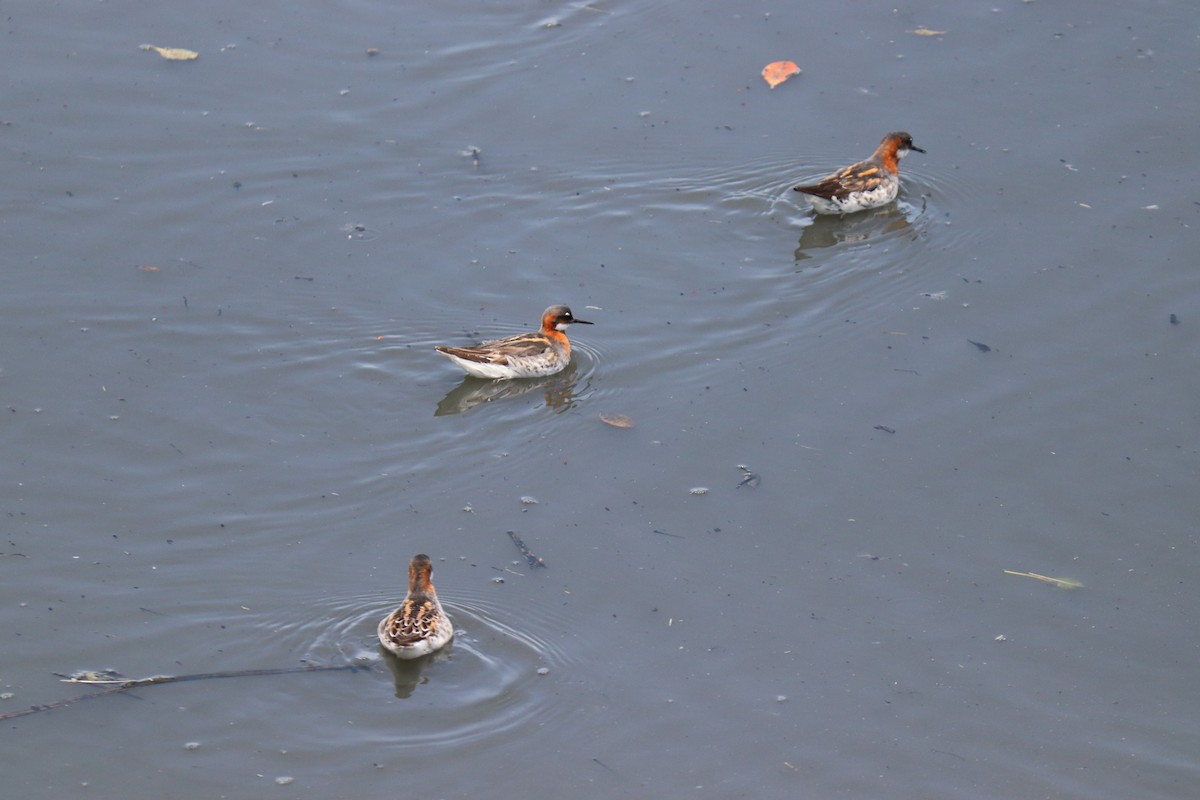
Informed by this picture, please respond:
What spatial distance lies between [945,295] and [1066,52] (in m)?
4.71

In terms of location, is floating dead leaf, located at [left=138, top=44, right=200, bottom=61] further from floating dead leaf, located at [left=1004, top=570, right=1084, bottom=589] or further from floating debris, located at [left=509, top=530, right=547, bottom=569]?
floating dead leaf, located at [left=1004, top=570, right=1084, bottom=589]

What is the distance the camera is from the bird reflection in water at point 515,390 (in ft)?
36.4

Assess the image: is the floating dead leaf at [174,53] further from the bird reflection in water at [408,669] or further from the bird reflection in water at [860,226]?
the bird reflection in water at [408,669]

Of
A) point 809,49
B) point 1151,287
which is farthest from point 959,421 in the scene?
point 809,49

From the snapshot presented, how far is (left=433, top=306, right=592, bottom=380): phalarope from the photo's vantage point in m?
11.2

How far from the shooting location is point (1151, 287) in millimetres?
11828

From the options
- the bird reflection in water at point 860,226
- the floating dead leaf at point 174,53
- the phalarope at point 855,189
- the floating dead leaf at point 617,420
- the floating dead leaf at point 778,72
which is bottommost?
the floating dead leaf at point 617,420

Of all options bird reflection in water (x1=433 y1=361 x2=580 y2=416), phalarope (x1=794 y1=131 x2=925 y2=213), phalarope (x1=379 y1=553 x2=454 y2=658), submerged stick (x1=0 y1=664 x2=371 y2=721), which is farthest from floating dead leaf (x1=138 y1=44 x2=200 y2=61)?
submerged stick (x1=0 y1=664 x2=371 y2=721)

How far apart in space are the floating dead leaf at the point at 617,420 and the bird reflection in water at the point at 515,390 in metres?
0.41

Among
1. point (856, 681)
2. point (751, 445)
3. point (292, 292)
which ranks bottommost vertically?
point (856, 681)

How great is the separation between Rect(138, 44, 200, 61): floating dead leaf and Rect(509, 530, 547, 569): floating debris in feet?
26.7

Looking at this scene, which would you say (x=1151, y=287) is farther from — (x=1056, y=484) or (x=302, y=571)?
(x=302, y=571)

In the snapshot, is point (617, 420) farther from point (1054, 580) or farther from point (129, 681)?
point (129, 681)

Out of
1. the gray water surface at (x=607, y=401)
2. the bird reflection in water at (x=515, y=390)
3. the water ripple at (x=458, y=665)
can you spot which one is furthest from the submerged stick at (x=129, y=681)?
the bird reflection in water at (x=515, y=390)
